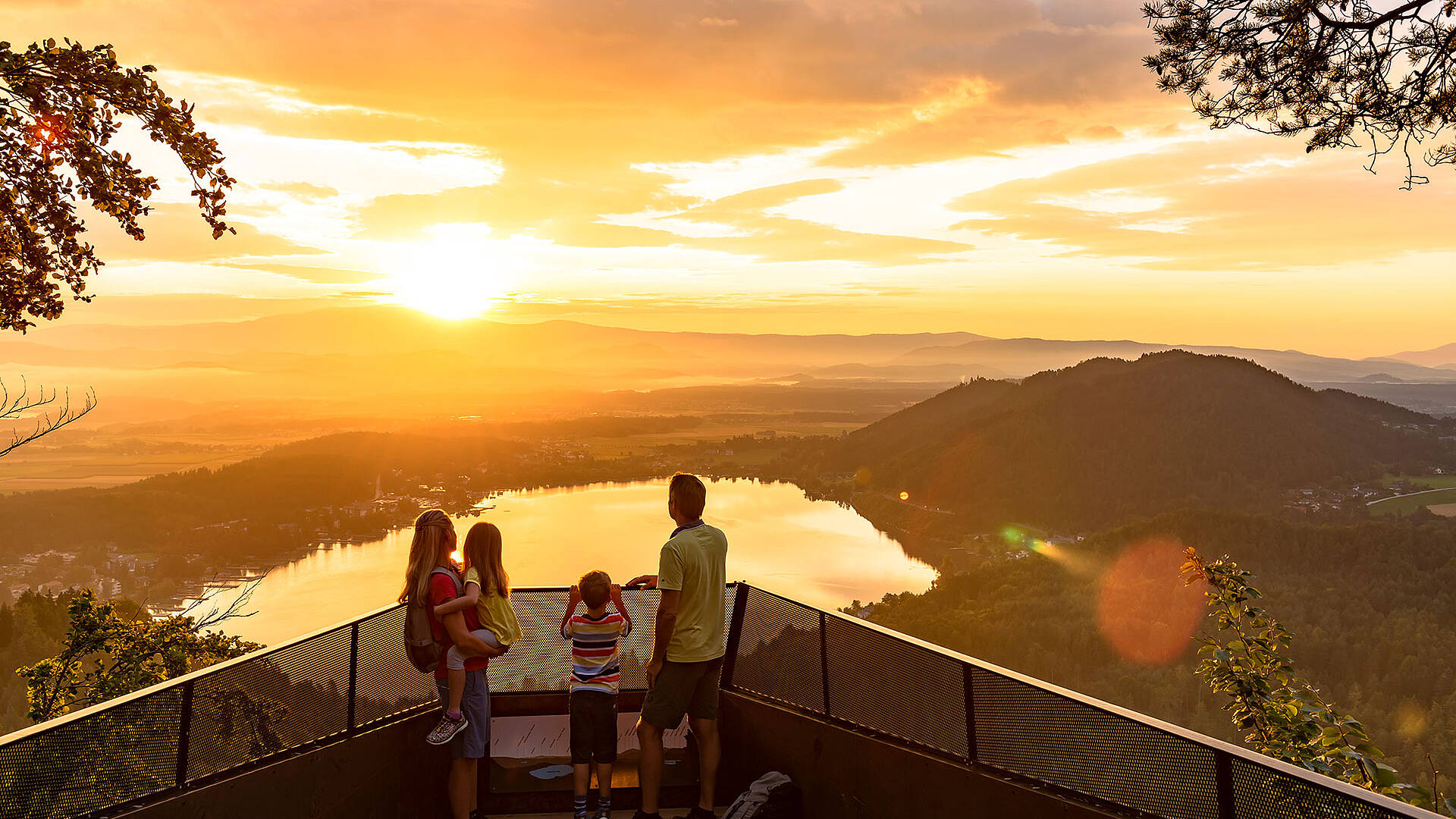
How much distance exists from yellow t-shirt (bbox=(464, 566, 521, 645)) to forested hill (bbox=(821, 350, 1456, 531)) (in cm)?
14856

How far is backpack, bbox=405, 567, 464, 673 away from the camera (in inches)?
199

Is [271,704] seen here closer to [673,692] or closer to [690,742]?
[673,692]

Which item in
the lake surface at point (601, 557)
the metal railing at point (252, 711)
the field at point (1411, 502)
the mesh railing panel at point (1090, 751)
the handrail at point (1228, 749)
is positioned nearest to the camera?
the handrail at point (1228, 749)

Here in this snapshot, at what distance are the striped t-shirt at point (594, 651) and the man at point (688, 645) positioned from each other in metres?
0.25

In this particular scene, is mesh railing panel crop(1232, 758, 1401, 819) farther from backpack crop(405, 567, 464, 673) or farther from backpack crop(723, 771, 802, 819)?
backpack crop(405, 567, 464, 673)

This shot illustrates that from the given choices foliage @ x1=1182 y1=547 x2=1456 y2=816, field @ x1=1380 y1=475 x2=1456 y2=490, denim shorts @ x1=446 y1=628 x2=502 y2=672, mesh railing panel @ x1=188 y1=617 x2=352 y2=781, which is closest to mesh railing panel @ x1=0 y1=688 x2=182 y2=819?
mesh railing panel @ x1=188 y1=617 x2=352 y2=781

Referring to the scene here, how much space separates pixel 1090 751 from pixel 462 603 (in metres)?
3.26

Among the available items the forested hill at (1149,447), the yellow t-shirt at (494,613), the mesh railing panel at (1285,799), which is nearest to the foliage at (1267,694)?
the mesh railing panel at (1285,799)

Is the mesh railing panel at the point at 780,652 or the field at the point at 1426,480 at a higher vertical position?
the mesh railing panel at the point at 780,652

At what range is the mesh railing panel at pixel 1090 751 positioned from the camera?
323 cm

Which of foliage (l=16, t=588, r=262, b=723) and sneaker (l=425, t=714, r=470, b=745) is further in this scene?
foliage (l=16, t=588, r=262, b=723)

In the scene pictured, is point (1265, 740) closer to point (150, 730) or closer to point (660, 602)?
point (660, 602)

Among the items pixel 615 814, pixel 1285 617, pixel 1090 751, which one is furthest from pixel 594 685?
pixel 1285 617

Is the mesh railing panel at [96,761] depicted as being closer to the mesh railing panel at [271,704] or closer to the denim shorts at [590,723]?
the mesh railing panel at [271,704]
